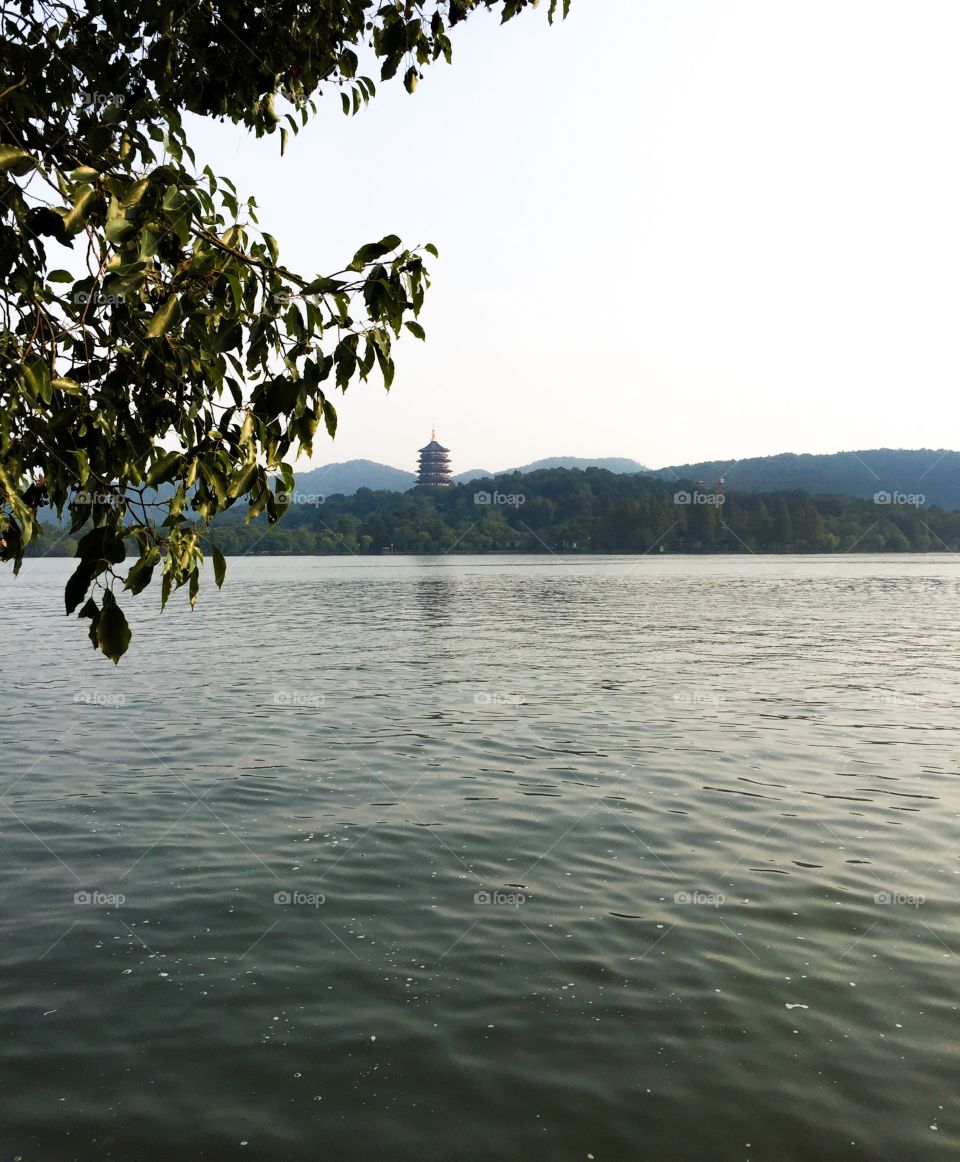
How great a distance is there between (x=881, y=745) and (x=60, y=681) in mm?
22457

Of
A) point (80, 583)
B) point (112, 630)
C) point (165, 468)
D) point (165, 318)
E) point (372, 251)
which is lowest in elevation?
point (112, 630)

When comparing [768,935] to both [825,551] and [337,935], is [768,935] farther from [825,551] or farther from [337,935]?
[825,551]

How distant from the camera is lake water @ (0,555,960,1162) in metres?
6.74

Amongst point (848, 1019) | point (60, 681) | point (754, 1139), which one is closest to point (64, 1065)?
point (754, 1139)

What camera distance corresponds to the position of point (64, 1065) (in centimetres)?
732

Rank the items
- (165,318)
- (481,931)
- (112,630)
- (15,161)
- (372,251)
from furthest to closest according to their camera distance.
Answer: (481,931)
(372,251)
(112,630)
(165,318)
(15,161)

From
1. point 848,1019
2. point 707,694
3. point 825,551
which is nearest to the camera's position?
point 848,1019

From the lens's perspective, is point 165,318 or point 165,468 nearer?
point 165,318

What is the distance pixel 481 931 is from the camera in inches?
388

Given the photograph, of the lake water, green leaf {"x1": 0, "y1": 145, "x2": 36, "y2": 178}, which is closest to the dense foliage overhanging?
green leaf {"x1": 0, "y1": 145, "x2": 36, "y2": 178}

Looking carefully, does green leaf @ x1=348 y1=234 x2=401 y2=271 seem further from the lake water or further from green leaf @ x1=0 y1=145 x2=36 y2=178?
the lake water

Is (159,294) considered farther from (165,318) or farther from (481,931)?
(481,931)

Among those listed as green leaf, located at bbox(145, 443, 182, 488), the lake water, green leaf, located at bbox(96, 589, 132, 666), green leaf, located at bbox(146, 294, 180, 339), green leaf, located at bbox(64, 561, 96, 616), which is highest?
green leaf, located at bbox(146, 294, 180, 339)

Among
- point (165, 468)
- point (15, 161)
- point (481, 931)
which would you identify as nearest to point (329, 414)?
point (165, 468)
